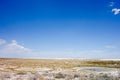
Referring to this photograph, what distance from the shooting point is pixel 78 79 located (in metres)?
21.3

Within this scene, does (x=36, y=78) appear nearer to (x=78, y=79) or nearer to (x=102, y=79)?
(x=78, y=79)

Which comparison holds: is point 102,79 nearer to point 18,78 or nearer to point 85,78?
point 85,78

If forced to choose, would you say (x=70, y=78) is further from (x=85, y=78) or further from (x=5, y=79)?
(x=5, y=79)

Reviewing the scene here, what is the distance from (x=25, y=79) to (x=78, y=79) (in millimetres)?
5846

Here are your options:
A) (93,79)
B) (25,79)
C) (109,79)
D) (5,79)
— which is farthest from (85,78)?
(5,79)

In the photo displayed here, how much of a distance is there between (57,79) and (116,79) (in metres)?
6.64

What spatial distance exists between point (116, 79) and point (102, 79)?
1674mm

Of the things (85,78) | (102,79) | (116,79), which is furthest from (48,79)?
(116,79)

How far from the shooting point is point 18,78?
21.8 m

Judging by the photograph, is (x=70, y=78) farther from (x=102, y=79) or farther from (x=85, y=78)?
(x=102, y=79)

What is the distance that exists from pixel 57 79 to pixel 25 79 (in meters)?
3.52

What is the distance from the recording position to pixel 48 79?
21.0 m

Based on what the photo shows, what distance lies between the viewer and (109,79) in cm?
2152

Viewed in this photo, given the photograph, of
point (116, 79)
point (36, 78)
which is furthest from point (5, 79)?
point (116, 79)
